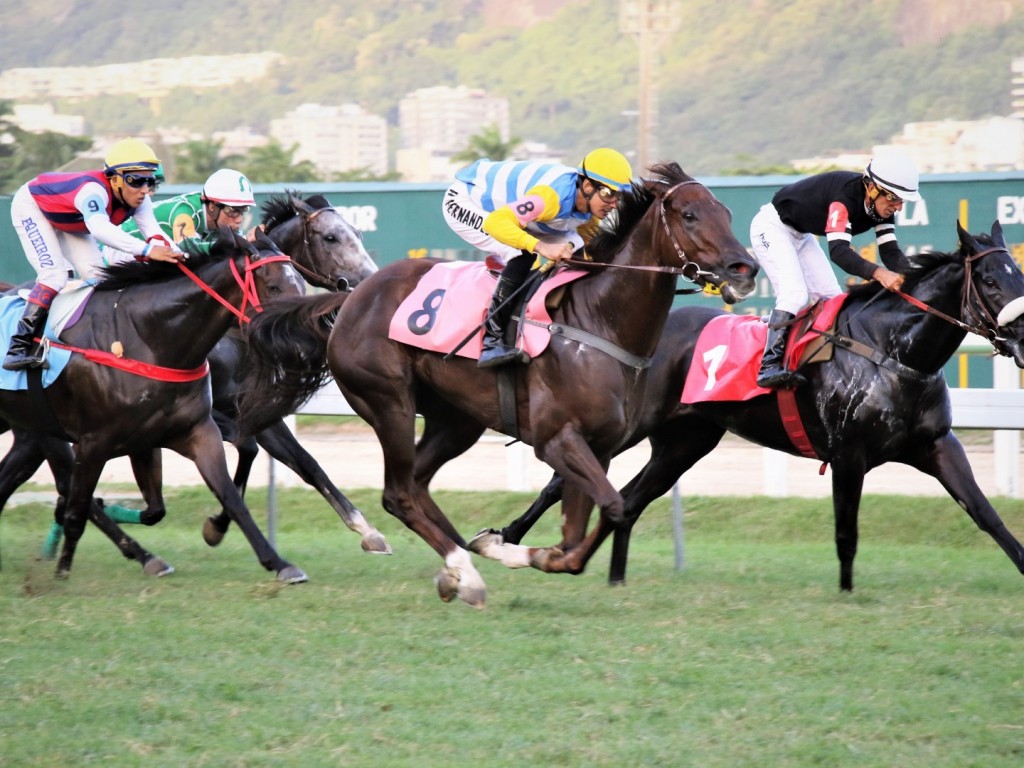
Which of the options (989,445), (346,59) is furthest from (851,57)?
(989,445)

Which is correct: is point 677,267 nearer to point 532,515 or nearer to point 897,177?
point 897,177

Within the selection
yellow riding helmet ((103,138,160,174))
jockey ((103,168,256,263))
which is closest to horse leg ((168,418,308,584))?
jockey ((103,168,256,263))

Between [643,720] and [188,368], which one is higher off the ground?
[188,368]

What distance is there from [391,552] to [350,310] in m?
1.59

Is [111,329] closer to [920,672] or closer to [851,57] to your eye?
[920,672]

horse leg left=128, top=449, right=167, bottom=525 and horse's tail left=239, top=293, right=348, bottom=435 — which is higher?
horse's tail left=239, top=293, right=348, bottom=435

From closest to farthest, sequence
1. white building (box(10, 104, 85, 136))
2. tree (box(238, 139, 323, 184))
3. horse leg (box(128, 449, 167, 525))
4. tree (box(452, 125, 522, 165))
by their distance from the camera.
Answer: horse leg (box(128, 449, 167, 525)) → tree (box(452, 125, 522, 165)) → tree (box(238, 139, 323, 184)) → white building (box(10, 104, 85, 136))

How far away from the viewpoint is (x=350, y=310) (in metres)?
6.72

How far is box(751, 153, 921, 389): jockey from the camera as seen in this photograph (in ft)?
20.8

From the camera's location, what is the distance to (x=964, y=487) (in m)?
6.30

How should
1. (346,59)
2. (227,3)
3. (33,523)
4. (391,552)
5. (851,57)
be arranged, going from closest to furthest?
(391,552) → (33,523) → (851,57) → (346,59) → (227,3)

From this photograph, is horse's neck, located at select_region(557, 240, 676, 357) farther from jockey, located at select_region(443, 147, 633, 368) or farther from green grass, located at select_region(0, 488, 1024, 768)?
green grass, located at select_region(0, 488, 1024, 768)

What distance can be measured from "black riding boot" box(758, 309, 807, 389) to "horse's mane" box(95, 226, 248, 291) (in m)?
2.54

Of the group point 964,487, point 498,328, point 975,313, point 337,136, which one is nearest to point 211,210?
point 498,328
